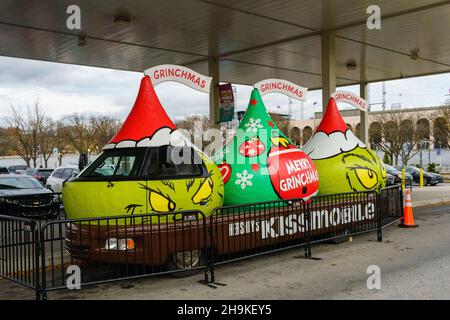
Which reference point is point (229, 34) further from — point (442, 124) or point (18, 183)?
point (442, 124)

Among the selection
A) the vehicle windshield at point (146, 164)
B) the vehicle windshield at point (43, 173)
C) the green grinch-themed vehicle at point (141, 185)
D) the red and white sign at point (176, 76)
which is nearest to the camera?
the green grinch-themed vehicle at point (141, 185)

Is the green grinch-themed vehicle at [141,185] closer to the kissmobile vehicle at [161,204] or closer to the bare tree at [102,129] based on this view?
the kissmobile vehicle at [161,204]

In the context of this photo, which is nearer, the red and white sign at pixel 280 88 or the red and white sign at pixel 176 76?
the red and white sign at pixel 176 76

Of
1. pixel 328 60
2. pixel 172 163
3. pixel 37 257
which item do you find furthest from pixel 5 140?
pixel 37 257

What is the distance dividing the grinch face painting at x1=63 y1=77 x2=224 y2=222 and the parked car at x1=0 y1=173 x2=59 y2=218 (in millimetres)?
5716

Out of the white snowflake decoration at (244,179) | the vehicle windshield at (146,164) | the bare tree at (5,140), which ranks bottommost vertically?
the white snowflake decoration at (244,179)

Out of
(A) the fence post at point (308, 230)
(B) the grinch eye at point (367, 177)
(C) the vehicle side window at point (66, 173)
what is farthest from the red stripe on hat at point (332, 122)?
(C) the vehicle side window at point (66, 173)

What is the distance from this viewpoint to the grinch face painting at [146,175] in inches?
275

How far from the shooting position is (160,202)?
7109mm

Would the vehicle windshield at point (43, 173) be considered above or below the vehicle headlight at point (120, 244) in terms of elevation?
above

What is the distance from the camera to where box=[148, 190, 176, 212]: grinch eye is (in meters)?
7.05

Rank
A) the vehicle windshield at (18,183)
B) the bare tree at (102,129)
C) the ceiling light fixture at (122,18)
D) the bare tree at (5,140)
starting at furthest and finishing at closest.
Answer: the bare tree at (5,140) < the bare tree at (102,129) < the vehicle windshield at (18,183) < the ceiling light fixture at (122,18)

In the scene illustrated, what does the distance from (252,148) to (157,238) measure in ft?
9.61

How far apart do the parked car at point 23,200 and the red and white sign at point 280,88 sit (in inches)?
251
